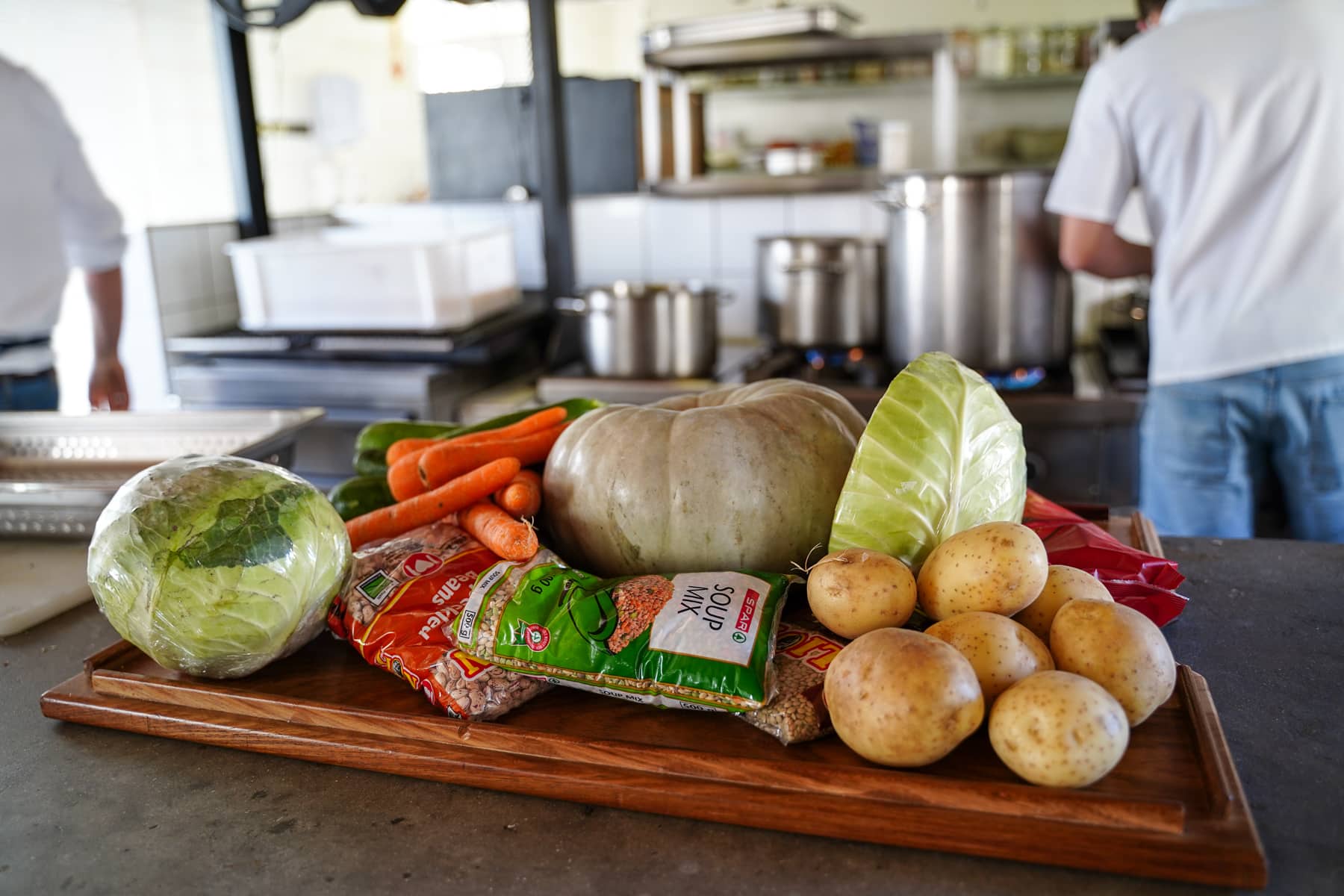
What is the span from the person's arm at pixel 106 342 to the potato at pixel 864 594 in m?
2.12

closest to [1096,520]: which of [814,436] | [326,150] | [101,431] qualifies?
[814,436]

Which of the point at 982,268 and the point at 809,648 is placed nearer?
the point at 809,648

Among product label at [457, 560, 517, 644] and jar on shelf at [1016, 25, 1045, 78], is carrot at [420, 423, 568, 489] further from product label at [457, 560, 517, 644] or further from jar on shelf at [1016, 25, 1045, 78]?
jar on shelf at [1016, 25, 1045, 78]

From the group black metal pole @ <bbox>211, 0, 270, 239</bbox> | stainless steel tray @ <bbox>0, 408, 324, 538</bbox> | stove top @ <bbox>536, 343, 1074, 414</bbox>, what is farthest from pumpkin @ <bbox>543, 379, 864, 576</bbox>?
black metal pole @ <bbox>211, 0, 270, 239</bbox>

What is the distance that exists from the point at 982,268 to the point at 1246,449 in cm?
81

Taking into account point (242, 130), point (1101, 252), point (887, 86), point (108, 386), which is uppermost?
point (887, 86)

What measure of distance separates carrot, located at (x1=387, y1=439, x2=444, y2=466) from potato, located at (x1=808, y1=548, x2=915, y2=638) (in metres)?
0.52

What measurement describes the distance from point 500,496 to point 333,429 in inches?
66.0

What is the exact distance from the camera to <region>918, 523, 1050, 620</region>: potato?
0.75m

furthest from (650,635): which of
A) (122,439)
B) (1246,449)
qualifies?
(1246,449)

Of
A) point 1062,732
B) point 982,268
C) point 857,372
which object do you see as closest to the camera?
point 1062,732

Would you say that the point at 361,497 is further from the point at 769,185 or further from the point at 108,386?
the point at 769,185

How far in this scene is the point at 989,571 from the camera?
2.46 ft

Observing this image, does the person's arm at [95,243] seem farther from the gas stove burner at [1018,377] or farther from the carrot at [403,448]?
the gas stove burner at [1018,377]
